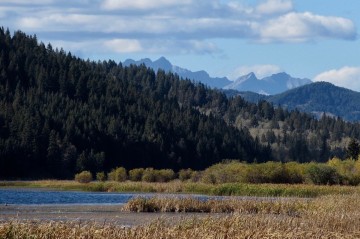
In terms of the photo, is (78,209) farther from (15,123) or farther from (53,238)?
(15,123)

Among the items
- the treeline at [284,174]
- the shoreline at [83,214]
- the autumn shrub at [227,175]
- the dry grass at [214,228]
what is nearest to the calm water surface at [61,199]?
the shoreline at [83,214]

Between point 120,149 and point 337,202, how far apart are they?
5123 inches

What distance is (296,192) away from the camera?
3381 inches

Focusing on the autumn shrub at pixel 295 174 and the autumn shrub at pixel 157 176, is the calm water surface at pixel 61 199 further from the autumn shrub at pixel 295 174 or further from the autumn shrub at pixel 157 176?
the autumn shrub at pixel 157 176

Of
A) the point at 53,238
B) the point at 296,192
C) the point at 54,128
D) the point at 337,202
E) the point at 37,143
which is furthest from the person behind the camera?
the point at 54,128

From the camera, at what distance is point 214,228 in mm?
34031

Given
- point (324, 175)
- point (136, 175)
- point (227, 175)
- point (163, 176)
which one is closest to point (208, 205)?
point (324, 175)

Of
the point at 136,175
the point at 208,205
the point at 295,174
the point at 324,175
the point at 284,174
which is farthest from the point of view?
the point at 136,175

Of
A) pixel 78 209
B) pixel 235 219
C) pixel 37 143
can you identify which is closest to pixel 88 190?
pixel 78 209

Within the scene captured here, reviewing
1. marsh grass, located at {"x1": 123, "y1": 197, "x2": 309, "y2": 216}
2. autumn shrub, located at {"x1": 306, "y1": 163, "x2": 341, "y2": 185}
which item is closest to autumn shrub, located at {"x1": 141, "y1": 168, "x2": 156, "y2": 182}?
autumn shrub, located at {"x1": 306, "y1": 163, "x2": 341, "y2": 185}

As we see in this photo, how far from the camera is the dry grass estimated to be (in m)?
30.0

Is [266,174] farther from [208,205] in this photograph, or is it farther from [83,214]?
[83,214]

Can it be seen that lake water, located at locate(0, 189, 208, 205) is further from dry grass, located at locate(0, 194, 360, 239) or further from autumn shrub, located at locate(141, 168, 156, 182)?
autumn shrub, located at locate(141, 168, 156, 182)

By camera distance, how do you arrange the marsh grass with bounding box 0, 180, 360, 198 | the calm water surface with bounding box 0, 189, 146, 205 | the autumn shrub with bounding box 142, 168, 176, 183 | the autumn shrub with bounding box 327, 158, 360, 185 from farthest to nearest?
the autumn shrub with bounding box 142, 168, 176, 183 → the autumn shrub with bounding box 327, 158, 360, 185 → the marsh grass with bounding box 0, 180, 360, 198 → the calm water surface with bounding box 0, 189, 146, 205
